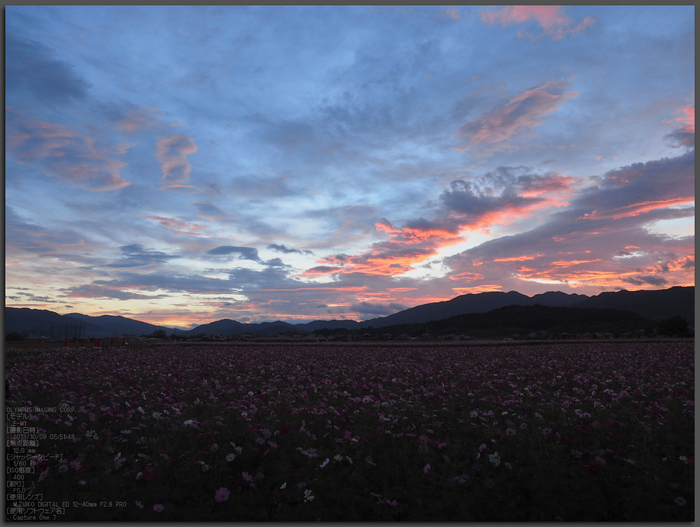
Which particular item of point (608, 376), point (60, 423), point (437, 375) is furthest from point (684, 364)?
point (60, 423)

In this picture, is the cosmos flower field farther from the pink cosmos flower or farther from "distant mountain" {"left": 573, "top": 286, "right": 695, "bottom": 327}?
"distant mountain" {"left": 573, "top": 286, "right": 695, "bottom": 327}

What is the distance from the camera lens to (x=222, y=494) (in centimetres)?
493

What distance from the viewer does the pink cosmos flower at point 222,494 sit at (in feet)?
16.0

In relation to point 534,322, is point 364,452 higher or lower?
lower

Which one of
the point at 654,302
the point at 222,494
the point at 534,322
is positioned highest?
the point at 654,302

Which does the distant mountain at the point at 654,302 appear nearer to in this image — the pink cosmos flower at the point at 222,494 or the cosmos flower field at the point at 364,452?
the cosmos flower field at the point at 364,452

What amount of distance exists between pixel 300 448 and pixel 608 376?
11811 mm

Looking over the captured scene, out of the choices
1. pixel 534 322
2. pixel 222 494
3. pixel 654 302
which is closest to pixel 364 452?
pixel 222 494

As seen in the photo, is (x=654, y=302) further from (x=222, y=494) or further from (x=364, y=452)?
(x=222, y=494)

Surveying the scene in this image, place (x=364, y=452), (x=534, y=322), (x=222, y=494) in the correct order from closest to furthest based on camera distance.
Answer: (x=222, y=494), (x=364, y=452), (x=534, y=322)

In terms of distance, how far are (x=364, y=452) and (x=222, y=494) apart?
2346mm

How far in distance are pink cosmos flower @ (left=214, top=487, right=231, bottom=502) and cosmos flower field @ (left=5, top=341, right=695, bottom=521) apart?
2 centimetres

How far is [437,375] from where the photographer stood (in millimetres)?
13188

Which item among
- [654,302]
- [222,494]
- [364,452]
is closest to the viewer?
[222,494]
